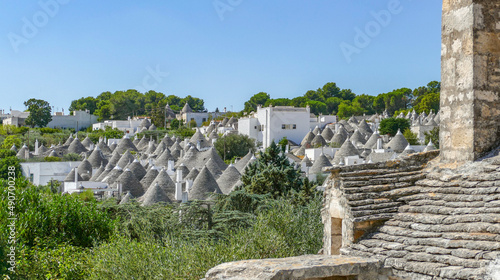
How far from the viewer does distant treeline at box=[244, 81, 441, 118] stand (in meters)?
109

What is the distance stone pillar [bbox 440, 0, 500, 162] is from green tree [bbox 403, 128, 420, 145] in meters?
54.3

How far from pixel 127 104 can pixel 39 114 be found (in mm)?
24447

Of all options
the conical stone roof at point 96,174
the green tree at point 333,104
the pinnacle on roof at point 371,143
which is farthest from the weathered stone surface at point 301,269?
the green tree at point 333,104

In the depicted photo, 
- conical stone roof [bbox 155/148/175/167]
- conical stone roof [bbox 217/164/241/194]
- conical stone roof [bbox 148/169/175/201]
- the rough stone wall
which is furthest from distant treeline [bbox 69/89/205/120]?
the rough stone wall

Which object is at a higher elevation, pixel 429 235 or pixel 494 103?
pixel 494 103

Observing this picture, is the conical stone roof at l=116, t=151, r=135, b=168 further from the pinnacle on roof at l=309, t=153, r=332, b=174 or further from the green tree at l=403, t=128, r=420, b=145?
the green tree at l=403, t=128, r=420, b=145

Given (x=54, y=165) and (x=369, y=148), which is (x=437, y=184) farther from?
(x=369, y=148)

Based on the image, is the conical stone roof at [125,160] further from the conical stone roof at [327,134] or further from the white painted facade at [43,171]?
the conical stone roof at [327,134]

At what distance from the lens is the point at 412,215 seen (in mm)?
7031

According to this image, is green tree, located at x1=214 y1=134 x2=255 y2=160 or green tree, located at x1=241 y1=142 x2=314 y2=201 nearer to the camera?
green tree, located at x1=241 y1=142 x2=314 y2=201

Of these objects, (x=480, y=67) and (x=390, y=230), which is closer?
(x=390, y=230)

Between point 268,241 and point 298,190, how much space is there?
39.1 feet

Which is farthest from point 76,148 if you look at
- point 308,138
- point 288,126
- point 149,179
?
point 149,179

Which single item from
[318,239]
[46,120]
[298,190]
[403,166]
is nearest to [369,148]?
[298,190]
